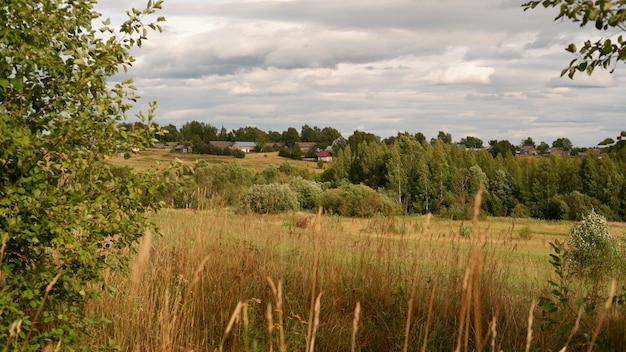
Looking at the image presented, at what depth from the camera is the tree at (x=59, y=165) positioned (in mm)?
3801

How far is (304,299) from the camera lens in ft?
19.0

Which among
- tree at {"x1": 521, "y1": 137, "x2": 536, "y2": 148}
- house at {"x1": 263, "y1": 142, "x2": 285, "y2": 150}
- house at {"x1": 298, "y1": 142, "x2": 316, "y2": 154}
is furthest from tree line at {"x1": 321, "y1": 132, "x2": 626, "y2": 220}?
tree at {"x1": 521, "y1": 137, "x2": 536, "y2": 148}

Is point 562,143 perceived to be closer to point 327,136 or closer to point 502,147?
point 502,147

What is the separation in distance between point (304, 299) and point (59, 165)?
8.73ft

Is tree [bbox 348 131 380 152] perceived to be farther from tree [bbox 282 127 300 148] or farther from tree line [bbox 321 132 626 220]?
tree [bbox 282 127 300 148]

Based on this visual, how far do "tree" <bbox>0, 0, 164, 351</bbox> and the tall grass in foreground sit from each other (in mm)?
634

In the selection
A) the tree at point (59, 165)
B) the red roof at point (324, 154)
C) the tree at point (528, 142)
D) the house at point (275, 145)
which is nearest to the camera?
the tree at point (59, 165)

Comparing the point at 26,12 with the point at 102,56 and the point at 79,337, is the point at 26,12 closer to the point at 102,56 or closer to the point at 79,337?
the point at 102,56

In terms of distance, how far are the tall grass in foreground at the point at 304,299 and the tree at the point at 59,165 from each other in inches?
25.0

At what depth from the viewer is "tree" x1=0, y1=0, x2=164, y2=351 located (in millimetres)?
3801

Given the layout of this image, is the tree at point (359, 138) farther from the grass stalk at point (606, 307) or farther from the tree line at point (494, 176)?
the grass stalk at point (606, 307)

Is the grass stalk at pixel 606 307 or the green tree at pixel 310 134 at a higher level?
the green tree at pixel 310 134

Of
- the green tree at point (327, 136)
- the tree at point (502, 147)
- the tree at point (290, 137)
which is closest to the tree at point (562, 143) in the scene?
the tree at point (502, 147)

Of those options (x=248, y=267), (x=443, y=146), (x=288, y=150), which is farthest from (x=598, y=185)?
(x=248, y=267)
